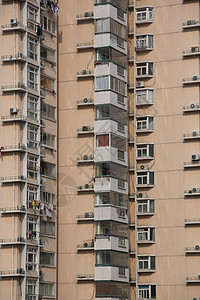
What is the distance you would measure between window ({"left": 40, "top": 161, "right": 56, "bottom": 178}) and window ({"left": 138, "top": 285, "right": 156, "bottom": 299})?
35.2 ft

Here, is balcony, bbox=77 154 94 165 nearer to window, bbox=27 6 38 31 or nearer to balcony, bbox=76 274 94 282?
balcony, bbox=76 274 94 282

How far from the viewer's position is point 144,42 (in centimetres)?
6209

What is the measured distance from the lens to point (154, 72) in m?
61.8

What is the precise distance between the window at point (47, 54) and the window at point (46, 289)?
56.2 ft

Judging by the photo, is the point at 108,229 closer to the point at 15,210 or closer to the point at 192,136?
the point at 15,210

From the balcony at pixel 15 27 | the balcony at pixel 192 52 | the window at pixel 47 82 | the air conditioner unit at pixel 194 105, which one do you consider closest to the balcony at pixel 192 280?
the air conditioner unit at pixel 194 105

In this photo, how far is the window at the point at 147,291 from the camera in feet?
192

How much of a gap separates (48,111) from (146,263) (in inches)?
542

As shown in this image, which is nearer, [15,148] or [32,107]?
[15,148]

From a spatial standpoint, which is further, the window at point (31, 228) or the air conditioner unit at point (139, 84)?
the air conditioner unit at point (139, 84)

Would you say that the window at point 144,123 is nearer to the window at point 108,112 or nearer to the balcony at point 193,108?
the window at point 108,112

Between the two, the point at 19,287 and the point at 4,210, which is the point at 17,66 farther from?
the point at 19,287

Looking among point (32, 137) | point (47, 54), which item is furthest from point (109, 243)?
point (47, 54)

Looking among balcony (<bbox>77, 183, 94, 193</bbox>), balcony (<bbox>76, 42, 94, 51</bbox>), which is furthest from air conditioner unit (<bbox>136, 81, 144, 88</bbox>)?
balcony (<bbox>77, 183, 94, 193</bbox>)
